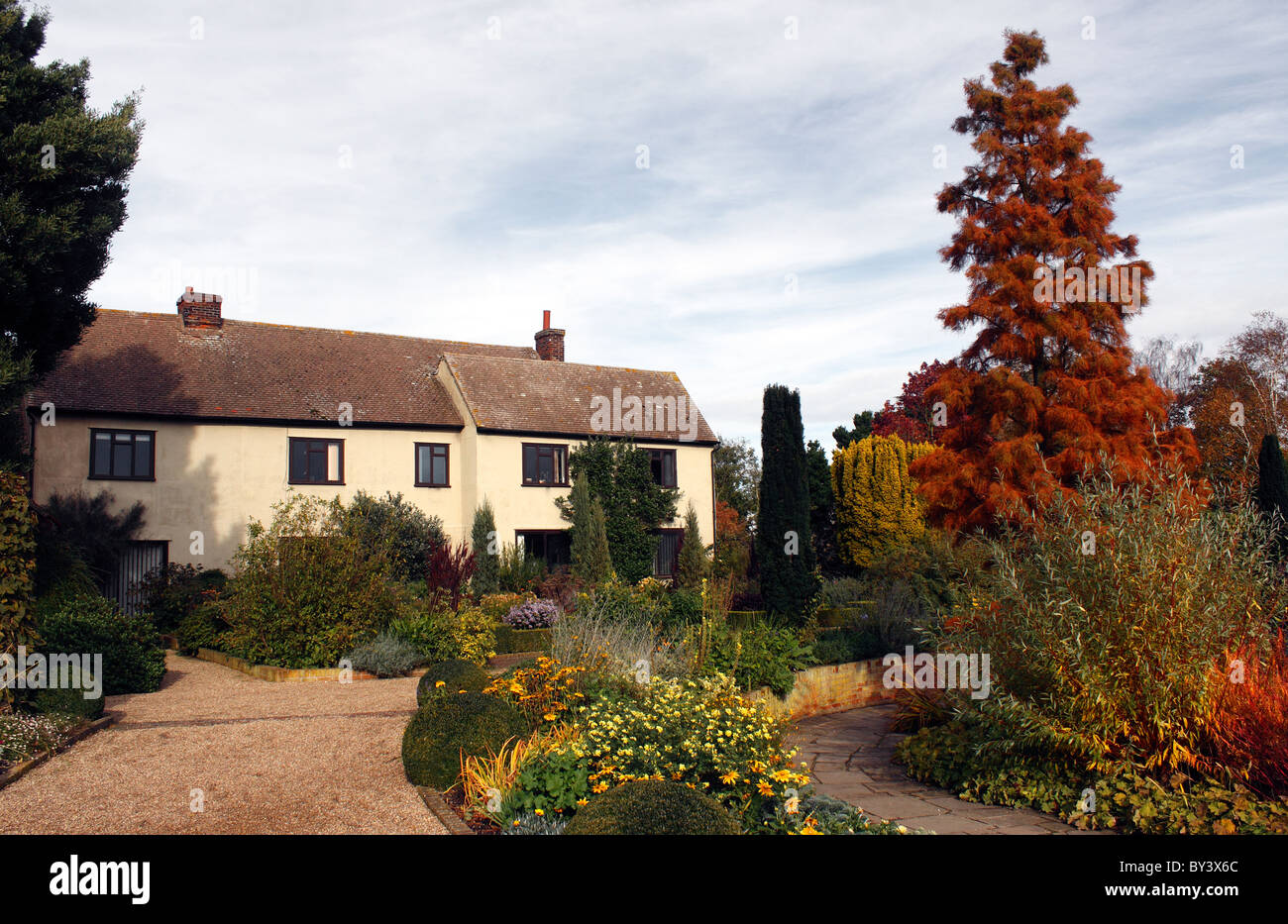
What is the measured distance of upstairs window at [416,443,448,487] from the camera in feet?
75.2

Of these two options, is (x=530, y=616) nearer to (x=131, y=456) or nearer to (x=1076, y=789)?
(x=131, y=456)

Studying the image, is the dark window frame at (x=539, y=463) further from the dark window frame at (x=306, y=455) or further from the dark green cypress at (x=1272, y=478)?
the dark green cypress at (x=1272, y=478)

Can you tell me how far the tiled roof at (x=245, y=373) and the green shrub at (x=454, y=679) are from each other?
567 inches

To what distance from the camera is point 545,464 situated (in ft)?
78.6

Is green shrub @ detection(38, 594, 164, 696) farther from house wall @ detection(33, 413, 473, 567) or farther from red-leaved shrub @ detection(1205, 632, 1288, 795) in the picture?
red-leaved shrub @ detection(1205, 632, 1288, 795)

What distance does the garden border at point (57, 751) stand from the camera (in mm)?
6977

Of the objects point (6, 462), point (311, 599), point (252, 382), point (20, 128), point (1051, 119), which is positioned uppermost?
point (1051, 119)

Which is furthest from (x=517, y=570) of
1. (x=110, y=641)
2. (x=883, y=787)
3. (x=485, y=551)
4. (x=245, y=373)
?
(x=883, y=787)

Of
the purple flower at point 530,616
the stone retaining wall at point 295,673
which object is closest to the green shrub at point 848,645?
the purple flower at point 530,616

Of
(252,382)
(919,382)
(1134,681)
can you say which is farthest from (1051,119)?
(919,382)
